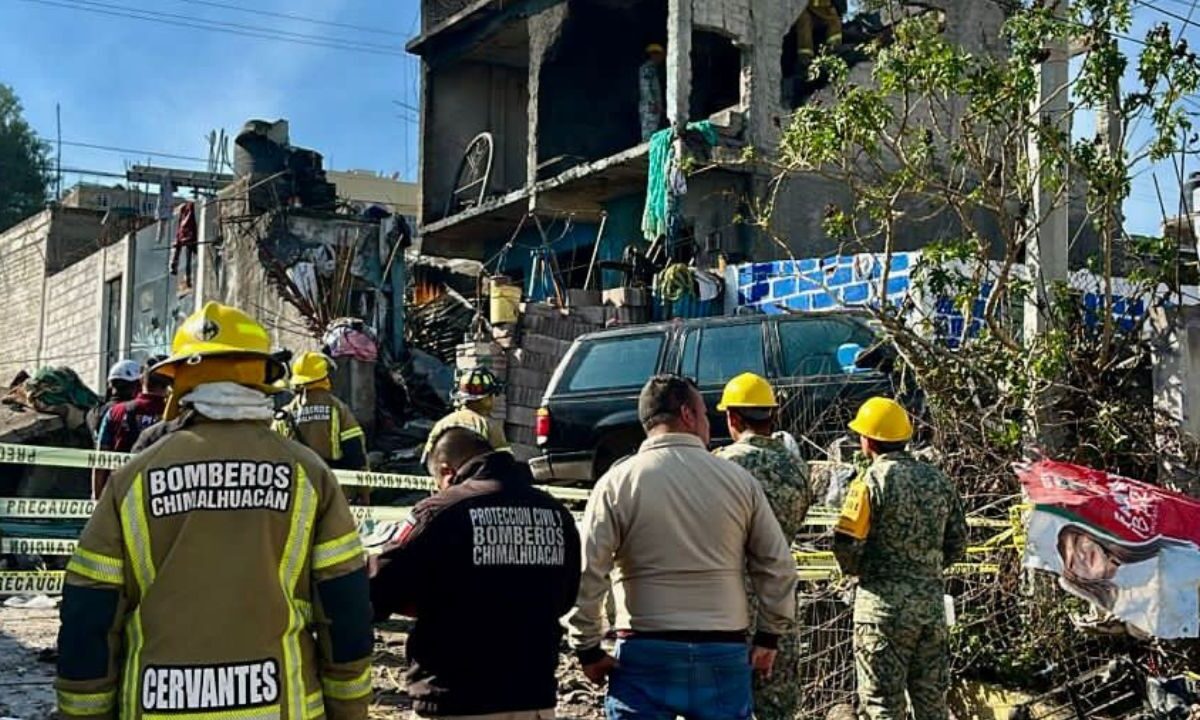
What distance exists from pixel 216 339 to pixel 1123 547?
14.9 ft

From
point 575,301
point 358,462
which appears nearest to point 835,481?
point 358,462

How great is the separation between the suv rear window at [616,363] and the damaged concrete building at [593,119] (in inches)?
187

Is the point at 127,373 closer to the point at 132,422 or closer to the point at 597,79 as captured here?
the point at 132,422

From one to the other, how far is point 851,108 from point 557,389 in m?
4.29

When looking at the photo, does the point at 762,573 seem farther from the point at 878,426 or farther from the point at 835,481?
the point at 835,481

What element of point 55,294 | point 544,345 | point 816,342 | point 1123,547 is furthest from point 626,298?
point 55,294

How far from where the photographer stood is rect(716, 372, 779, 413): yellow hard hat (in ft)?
17.8

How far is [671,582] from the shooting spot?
425 centimetres

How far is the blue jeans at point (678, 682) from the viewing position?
419cm

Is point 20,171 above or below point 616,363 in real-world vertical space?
above

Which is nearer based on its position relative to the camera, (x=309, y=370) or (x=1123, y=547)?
(x=1123, y=547)

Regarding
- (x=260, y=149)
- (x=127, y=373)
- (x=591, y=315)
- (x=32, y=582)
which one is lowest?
(x=32, y=582)

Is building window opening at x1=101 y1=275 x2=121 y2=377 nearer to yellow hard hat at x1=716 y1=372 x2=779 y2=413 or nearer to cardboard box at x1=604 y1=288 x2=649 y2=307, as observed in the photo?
cardboard box at x1=604 y1=288 x2=649 y2=307

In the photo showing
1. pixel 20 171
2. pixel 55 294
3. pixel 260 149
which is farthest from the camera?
pixel 20 171
